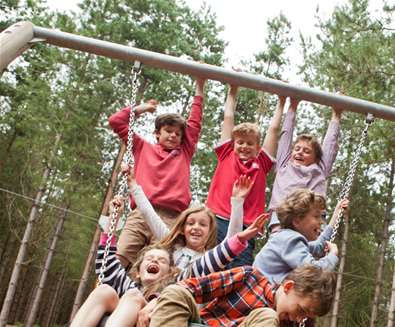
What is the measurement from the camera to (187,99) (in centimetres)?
1950

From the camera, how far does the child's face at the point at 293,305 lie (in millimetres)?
2643

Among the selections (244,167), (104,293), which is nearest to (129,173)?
(244,167)

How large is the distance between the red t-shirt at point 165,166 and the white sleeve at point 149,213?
30cm

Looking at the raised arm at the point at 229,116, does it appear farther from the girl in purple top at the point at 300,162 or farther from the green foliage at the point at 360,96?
the green foliage at the point at 360,96

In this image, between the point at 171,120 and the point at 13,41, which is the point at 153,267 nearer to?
the point at 171,120

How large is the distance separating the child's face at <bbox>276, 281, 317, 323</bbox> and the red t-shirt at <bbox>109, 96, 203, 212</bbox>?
1.68 m

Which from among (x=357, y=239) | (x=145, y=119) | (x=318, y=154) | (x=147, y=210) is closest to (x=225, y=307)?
(x=147, y=210)

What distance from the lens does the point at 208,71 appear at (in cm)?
418

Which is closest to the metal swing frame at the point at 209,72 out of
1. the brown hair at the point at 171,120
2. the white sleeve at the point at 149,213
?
the brown hair at the point at 171,120

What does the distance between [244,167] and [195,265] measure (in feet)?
3.86

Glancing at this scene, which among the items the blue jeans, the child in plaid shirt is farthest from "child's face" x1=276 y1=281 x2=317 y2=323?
the blue jeans

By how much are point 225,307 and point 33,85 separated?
15735 mm

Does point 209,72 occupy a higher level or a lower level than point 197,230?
higher

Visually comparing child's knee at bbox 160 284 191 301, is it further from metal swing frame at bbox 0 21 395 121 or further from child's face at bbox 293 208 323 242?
metal swing frame at bbox 0 21 395 121
